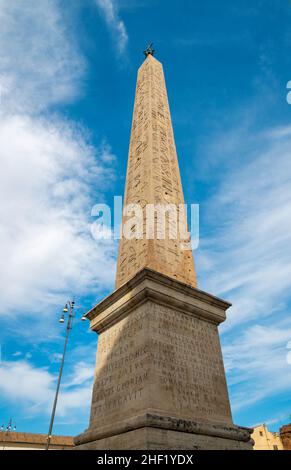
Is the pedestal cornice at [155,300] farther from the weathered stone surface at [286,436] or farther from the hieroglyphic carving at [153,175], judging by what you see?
the weathered stone surface at [286,436]

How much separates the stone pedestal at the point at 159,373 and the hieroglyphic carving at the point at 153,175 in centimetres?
69

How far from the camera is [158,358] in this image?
18.0 ft

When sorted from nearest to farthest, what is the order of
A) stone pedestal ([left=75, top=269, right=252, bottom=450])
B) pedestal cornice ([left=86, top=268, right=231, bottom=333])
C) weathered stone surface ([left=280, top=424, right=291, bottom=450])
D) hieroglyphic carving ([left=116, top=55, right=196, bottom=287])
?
1. stone pedestal ([left=75, top=269, right=252, bottom=450])
2. pedestal cornice ([left=86, top=268, right=231, bottom=333])
3. hieroglyphic carving ([left=116, top=55, right=196, bottom=287])
4. weathered stone surface ([left=280, top=424, right=291, bottom=450])

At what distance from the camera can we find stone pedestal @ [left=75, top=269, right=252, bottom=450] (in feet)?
16.2

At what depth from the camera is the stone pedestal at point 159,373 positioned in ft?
16.2

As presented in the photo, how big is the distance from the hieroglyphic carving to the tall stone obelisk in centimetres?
3

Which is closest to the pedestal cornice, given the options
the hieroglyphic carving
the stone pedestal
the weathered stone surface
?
the stone pedestal

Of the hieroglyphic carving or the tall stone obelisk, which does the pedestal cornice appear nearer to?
the tall stone obelisk

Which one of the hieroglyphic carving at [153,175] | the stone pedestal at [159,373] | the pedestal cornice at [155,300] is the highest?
the hieroglyphic carving at [153,175]

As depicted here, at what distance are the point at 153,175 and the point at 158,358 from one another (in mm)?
4632

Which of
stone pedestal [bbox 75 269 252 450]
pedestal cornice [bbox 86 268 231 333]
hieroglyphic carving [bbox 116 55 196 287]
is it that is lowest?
stone pedestal [bbox 75 269 252 450]

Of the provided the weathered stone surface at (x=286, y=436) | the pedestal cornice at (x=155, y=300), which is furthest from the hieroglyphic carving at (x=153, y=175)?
the weathered stone surface at (x=286, y=436)
